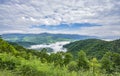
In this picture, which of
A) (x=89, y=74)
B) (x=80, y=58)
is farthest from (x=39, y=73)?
(x=80, y=58)

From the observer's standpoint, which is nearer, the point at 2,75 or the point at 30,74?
the point at 2,75

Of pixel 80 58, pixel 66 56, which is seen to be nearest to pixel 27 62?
pixel 80 58

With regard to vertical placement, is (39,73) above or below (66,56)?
above

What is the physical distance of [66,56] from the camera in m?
83.9

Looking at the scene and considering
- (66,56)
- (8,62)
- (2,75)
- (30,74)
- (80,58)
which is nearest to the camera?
(2,75)

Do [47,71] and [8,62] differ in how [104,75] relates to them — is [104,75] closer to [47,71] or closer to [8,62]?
[47,71]

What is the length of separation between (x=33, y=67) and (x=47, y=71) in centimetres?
57

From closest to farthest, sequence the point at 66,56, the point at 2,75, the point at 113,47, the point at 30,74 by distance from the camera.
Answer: the point at 2,75 → the point at 30,74 → the point at 66,56 → the point at 113,47

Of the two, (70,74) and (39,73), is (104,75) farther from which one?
(39,73)

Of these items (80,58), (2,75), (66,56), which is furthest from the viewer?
(66,56)

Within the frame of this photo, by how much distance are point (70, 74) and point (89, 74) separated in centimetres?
57

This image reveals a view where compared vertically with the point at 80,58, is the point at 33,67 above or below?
above

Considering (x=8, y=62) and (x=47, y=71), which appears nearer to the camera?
(x=47, y=71)

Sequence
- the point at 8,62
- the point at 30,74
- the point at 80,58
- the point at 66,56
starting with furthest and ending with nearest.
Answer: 1. the point at 66,56
2. the point at 80,58
3. the point at 8,62
4. the point at 30,74
